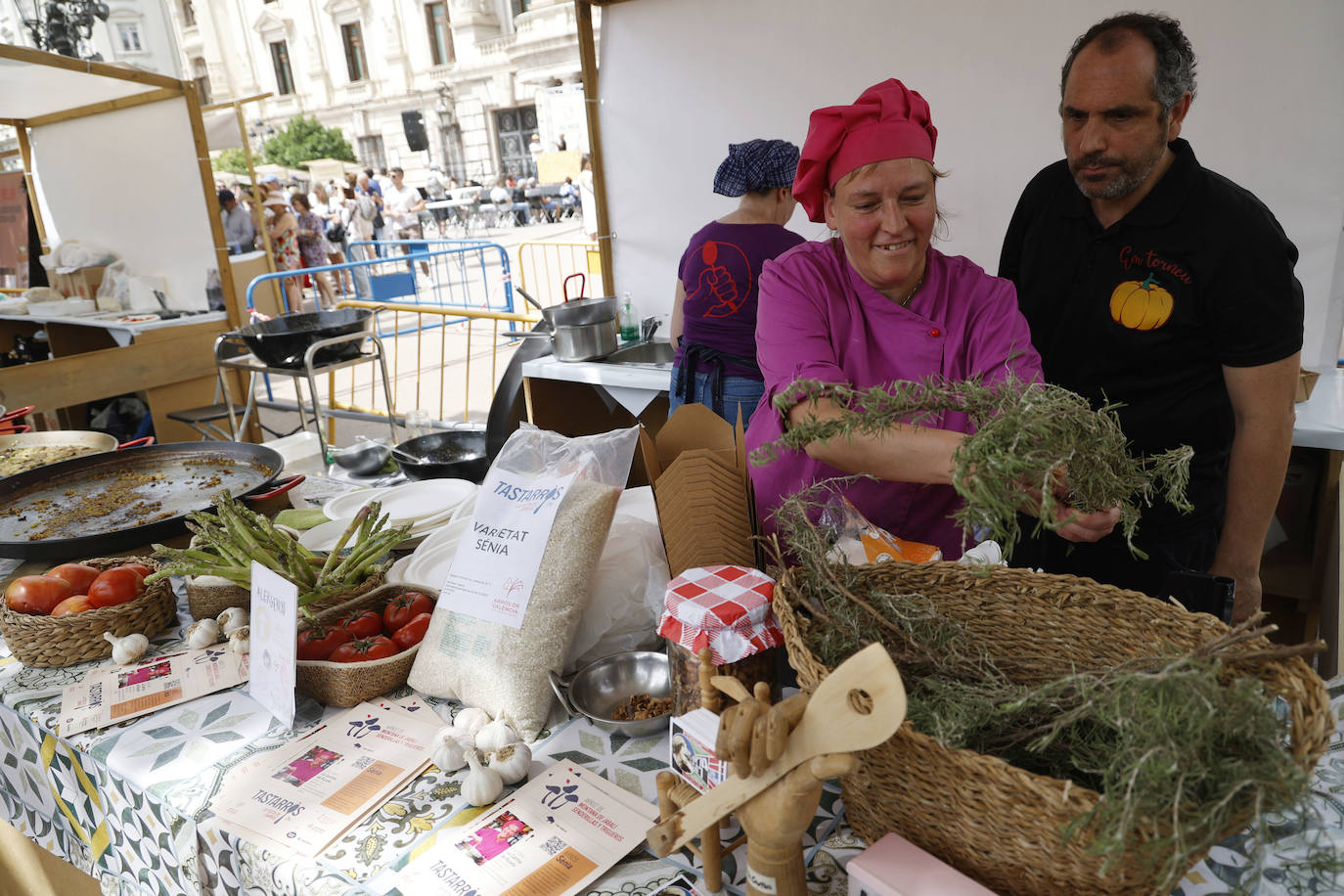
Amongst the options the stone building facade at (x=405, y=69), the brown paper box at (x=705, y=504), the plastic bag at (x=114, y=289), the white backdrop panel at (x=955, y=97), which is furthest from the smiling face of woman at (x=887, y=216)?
the stone building facade at (x=405, y=69)

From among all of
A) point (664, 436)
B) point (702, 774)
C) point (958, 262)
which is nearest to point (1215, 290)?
point (958, 262)

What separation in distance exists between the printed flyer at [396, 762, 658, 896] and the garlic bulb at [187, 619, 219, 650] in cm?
69

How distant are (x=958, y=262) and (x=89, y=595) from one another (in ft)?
5.40

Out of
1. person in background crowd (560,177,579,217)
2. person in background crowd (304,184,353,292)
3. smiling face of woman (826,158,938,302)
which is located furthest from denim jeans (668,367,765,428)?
person in background crowd (560,177,579,217)

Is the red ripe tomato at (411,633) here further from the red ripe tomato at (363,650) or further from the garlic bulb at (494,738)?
the garlic bulb at (494,738)

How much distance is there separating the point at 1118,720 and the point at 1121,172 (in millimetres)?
1273

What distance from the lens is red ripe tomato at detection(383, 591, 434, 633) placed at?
4.17 feet

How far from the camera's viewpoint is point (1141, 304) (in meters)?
1.62

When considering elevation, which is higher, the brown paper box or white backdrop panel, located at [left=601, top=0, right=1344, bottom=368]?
white backdrop panel, located at [left=601, top=0, right=1344, bottom=368]

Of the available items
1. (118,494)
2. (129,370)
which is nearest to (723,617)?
(118,494)

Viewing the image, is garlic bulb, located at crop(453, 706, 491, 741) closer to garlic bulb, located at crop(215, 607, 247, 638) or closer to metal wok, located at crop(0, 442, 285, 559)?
garlic bulb, located at crop(215, 607, 247, 638)

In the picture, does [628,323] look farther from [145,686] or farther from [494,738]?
[494,738]

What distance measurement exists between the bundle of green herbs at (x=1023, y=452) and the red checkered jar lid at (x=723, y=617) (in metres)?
0.16

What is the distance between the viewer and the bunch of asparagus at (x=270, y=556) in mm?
1304
